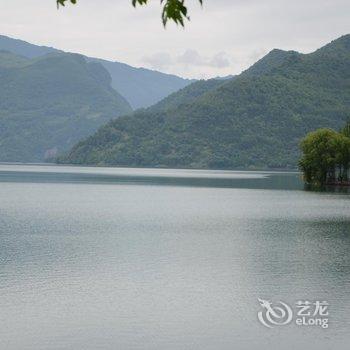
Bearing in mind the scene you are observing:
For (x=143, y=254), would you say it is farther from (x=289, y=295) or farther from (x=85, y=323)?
(x=85, y=323)

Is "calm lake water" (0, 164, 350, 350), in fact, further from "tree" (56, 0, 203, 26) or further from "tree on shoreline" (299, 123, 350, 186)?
"tree on shoreline" (299, 123, 350, 186)

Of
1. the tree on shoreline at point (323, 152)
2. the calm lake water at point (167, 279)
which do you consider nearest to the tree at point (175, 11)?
the calm lake water at point (167, 279)

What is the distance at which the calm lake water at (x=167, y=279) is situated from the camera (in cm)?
3744

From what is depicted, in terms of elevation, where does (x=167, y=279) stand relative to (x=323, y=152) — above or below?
below

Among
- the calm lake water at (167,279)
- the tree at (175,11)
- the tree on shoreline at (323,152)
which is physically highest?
the tree at (175,11)

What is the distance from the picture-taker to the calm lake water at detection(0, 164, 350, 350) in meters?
37.4

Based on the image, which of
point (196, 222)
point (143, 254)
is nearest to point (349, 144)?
point (196, 222)

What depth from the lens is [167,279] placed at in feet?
175

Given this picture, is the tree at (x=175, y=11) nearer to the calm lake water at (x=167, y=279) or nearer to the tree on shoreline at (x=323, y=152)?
the calm lake water at (x=167, y=279)

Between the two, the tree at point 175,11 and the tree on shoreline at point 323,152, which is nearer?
the tree at point 175,11

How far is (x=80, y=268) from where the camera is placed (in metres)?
58.1

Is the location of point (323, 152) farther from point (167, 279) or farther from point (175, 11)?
point (175, 11)

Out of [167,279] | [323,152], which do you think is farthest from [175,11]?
[323,152]

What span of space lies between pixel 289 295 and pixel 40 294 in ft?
55.0
